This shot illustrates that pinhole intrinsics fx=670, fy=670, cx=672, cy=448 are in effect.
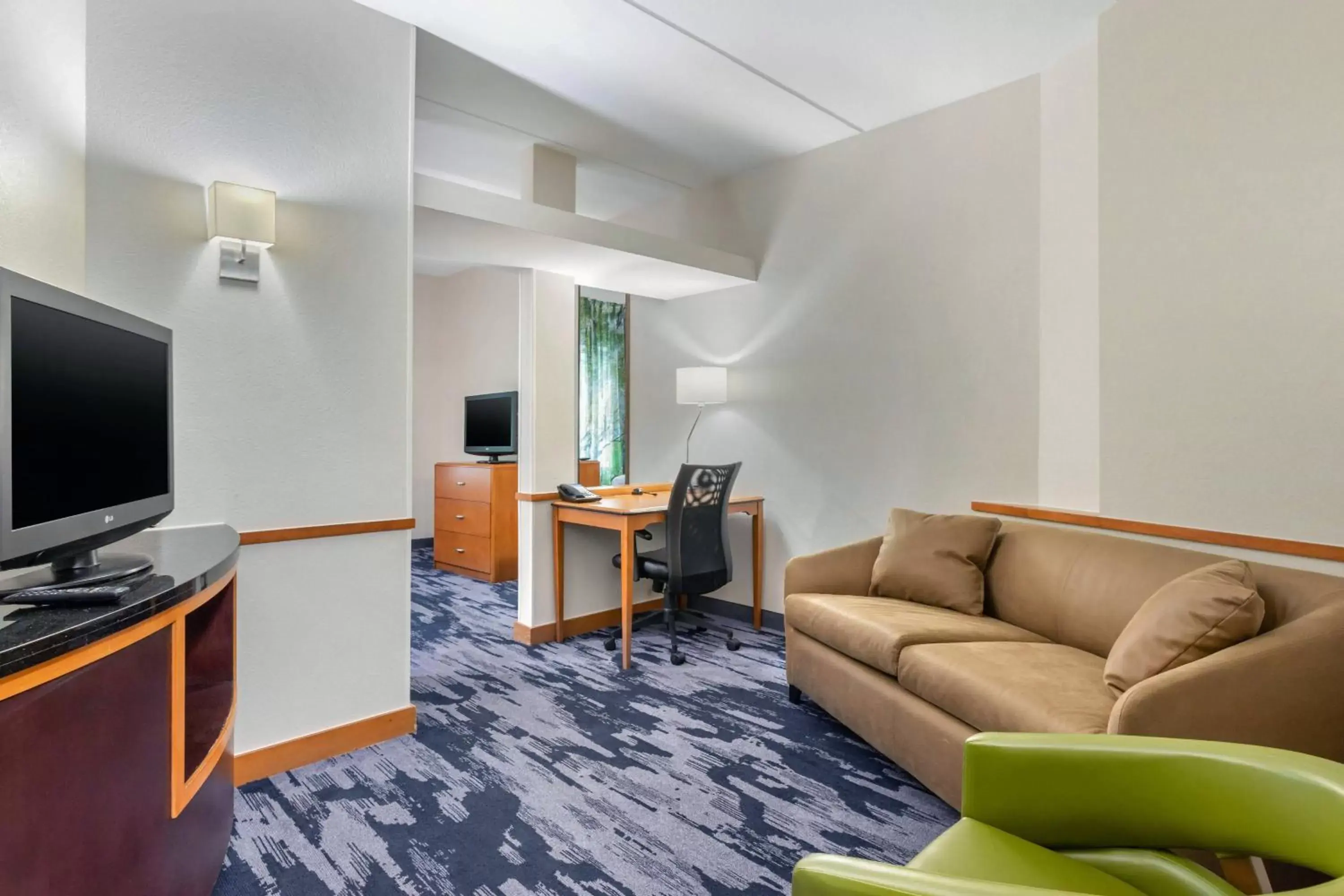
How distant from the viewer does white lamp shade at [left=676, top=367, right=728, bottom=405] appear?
4188mm

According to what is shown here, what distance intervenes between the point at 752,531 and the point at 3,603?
3.48 m

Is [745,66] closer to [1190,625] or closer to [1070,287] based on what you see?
[1070,287]

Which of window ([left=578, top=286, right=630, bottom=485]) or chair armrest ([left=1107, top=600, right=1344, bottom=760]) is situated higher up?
window ([left=578, top=286, right=630, bottom=485])

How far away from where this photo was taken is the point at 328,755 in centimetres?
241

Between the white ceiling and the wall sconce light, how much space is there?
3.09 feet

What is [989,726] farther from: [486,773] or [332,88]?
[332,88]

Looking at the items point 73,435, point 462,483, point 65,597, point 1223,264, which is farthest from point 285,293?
point 462,483

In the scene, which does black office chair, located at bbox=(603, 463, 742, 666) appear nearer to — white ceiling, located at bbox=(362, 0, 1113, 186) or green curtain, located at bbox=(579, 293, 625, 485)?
white ceiling, located at bbox=(362, 0, 1113, 186)

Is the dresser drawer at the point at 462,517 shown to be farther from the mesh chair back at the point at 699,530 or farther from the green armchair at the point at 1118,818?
the green armchair at the point at 1118,818

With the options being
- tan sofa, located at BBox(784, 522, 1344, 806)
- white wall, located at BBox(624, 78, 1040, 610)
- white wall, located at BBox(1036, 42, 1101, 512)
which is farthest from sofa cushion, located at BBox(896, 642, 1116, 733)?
white wall, located at BBox(624, 78, 1040, 610)

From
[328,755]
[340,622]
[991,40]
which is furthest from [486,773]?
[991,40]

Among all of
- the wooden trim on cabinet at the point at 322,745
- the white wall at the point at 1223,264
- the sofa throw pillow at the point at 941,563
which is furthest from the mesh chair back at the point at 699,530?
the white wall at the point at 1223,264

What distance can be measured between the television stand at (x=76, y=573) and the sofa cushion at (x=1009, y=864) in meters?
1.58

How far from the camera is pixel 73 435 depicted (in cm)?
130
